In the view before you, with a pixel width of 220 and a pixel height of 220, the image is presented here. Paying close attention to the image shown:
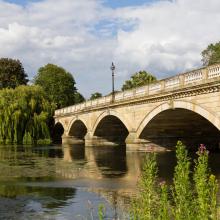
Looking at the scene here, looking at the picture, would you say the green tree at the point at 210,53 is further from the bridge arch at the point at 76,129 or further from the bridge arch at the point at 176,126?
the bridge arch at the point at 176,126

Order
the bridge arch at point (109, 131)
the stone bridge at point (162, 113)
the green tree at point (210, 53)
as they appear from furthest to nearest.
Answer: the green tree at point (210, 53) < the bridge arch at point (109, 131) < the stone bridge at point (162, 113)

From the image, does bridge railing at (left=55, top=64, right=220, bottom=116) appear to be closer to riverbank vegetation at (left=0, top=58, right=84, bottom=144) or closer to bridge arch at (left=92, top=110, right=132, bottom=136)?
bridge arch at (left=92, top=110, right=132, bottom=136)

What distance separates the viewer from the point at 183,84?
24.5 metres

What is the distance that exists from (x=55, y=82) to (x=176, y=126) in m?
54.7

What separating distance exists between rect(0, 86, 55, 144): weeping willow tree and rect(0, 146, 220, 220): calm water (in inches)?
877

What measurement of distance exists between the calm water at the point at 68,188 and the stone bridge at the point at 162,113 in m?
3.40

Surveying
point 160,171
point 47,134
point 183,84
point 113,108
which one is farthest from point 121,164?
point 47,134

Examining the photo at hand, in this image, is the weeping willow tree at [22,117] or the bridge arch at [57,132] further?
the bridge arch at [57,132]

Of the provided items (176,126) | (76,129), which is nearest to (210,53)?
(76,129)

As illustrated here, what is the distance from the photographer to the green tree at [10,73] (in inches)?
2918

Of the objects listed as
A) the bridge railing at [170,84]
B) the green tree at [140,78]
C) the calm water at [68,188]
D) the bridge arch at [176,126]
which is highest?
the green tree at [140,78]

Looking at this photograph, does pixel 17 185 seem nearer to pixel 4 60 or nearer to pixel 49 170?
pixel 49 170

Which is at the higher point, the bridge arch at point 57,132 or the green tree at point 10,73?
the green tree at point 10,73

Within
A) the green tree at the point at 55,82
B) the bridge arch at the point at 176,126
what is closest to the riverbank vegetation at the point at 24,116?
the bridge arch at the point at 176,126
